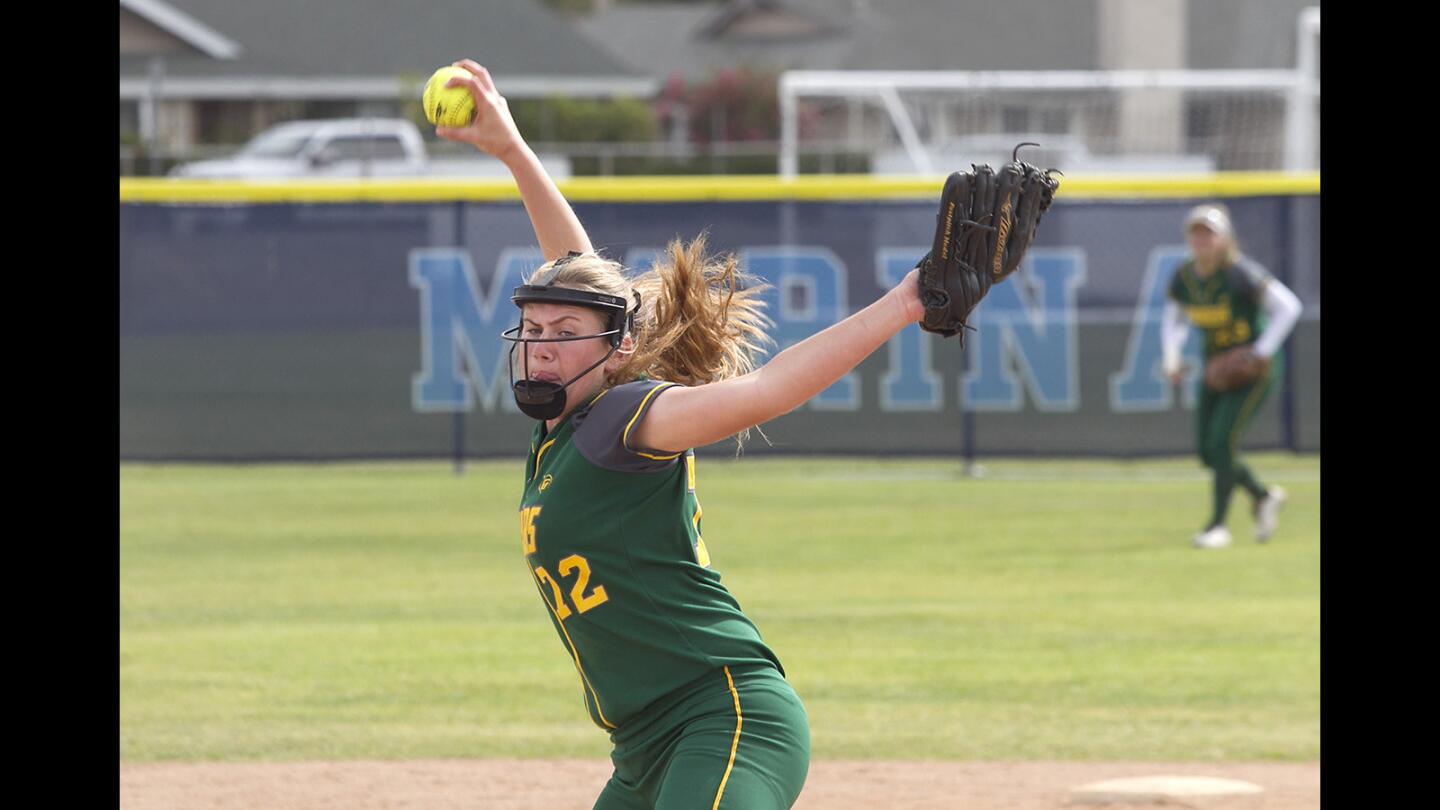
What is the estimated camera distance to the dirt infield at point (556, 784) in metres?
5.74

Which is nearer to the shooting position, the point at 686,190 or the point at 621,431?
the point at 621,431

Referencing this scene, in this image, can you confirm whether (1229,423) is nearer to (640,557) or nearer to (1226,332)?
(1226,332)

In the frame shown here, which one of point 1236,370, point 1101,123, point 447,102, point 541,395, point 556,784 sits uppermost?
point 1101,123

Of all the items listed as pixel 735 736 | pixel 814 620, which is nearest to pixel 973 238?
pixel 735 736

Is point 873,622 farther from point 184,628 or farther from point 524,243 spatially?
point 524,243

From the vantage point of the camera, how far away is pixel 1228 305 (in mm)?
11078

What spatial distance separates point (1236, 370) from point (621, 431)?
26.5ft

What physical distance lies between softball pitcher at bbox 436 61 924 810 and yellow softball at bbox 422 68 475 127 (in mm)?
654

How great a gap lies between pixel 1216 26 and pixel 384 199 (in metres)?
31.4

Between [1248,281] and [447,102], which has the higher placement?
[447,102]

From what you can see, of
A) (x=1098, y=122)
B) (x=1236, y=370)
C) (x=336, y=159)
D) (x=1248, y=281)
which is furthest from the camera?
(x=1098, y=122)

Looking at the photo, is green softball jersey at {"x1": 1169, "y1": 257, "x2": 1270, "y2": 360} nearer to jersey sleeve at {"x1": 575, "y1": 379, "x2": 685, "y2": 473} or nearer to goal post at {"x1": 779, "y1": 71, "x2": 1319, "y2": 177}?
jersey sleeve at {"x1": 575, "y1": 379, "x2": 685, "y2": 473}

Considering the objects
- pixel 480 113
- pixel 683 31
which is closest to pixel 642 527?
pixel 480 113

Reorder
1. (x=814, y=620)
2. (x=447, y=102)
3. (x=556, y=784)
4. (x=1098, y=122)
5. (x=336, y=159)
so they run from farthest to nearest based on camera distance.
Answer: (x=1098, y=122)
(x=336, y=159)
(x=814, y=620)
(x=556, y=784)
(x=447, y=102)
